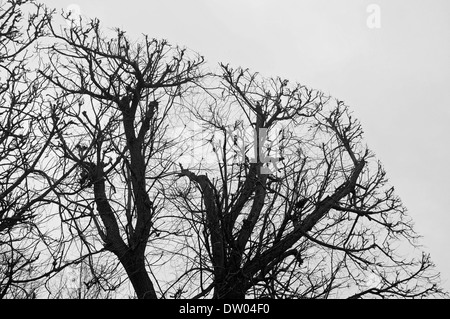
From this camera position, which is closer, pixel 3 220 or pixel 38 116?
pixel 3 220

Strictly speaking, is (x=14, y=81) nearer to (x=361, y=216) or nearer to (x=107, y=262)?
(x=107, y=262)

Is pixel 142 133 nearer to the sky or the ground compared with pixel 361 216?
nearer to the ground

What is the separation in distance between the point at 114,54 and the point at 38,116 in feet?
13.6

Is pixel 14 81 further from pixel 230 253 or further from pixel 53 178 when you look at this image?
pixel 230 253

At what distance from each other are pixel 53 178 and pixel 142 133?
4.69 feet

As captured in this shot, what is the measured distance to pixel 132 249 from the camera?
8961mm

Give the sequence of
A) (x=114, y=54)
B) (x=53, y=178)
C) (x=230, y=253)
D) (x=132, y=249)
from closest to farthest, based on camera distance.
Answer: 1. (x=230, y=253)
2. (x=53, y=178)
3. (x=132, y=249)
4. (x=114, y=54)

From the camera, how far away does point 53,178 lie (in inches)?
319
